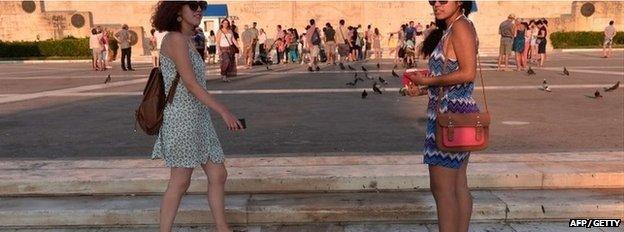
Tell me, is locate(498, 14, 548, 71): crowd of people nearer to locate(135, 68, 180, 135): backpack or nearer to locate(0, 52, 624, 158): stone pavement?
locate(0, 52, 624, 158): stone pavement

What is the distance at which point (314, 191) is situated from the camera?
4266 mm

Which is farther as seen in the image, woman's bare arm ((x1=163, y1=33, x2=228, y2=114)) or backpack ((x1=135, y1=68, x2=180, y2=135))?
backpack ((x1=135, y1=68, x2=180, y2=135))

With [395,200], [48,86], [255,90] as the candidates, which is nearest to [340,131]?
[395,200]

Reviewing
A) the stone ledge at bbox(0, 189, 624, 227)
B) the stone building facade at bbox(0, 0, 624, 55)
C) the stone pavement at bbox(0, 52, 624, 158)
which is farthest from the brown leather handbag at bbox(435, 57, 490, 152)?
the stone building facade at bbox(0, 0, 624, 55)

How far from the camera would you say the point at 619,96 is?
30.2ft

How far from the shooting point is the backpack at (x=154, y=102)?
299 cm

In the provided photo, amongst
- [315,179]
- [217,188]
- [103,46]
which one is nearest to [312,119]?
[315,179]

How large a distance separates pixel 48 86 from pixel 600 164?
11642 millimetres

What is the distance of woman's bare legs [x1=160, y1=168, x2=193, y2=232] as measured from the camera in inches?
122

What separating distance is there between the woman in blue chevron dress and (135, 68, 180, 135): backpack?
4.48ft

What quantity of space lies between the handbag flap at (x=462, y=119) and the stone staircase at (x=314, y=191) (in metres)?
1.33

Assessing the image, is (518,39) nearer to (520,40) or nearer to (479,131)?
(520,40)

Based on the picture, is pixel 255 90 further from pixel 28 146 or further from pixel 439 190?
pixel 439 190

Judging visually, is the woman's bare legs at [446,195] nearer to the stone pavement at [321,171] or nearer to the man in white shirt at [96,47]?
the stone pavement at [321,171]
